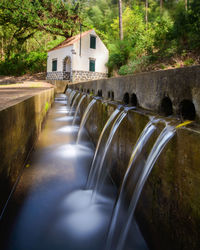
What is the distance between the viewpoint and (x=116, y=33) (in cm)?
3152

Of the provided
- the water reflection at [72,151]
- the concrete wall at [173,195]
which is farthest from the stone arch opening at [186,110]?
the water reflection at [72,151]

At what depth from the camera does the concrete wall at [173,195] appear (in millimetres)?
1223

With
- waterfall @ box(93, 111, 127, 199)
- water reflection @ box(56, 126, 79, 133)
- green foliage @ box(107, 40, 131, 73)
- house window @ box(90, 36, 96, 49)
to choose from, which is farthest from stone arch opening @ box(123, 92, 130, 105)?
house window @ box(90, 36, 96, 49)

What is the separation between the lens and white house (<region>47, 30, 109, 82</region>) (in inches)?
855

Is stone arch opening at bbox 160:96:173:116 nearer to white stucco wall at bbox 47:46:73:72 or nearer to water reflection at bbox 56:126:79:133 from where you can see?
water reflection at bbox 56:126:79:133

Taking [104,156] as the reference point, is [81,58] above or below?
above

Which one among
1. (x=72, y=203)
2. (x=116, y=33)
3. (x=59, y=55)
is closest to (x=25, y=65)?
(x=59, y=55)

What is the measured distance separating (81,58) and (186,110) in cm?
2210

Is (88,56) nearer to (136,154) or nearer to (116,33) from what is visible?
(116,33)

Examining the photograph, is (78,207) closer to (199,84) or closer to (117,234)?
(117,234)

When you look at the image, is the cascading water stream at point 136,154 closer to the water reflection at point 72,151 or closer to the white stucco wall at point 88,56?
the water reflection at point 72,151

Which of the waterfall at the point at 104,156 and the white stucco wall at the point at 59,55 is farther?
the white stucco wall at the point at 59,55

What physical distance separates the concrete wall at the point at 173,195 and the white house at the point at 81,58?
21.1 m

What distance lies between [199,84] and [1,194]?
1.95 meters
